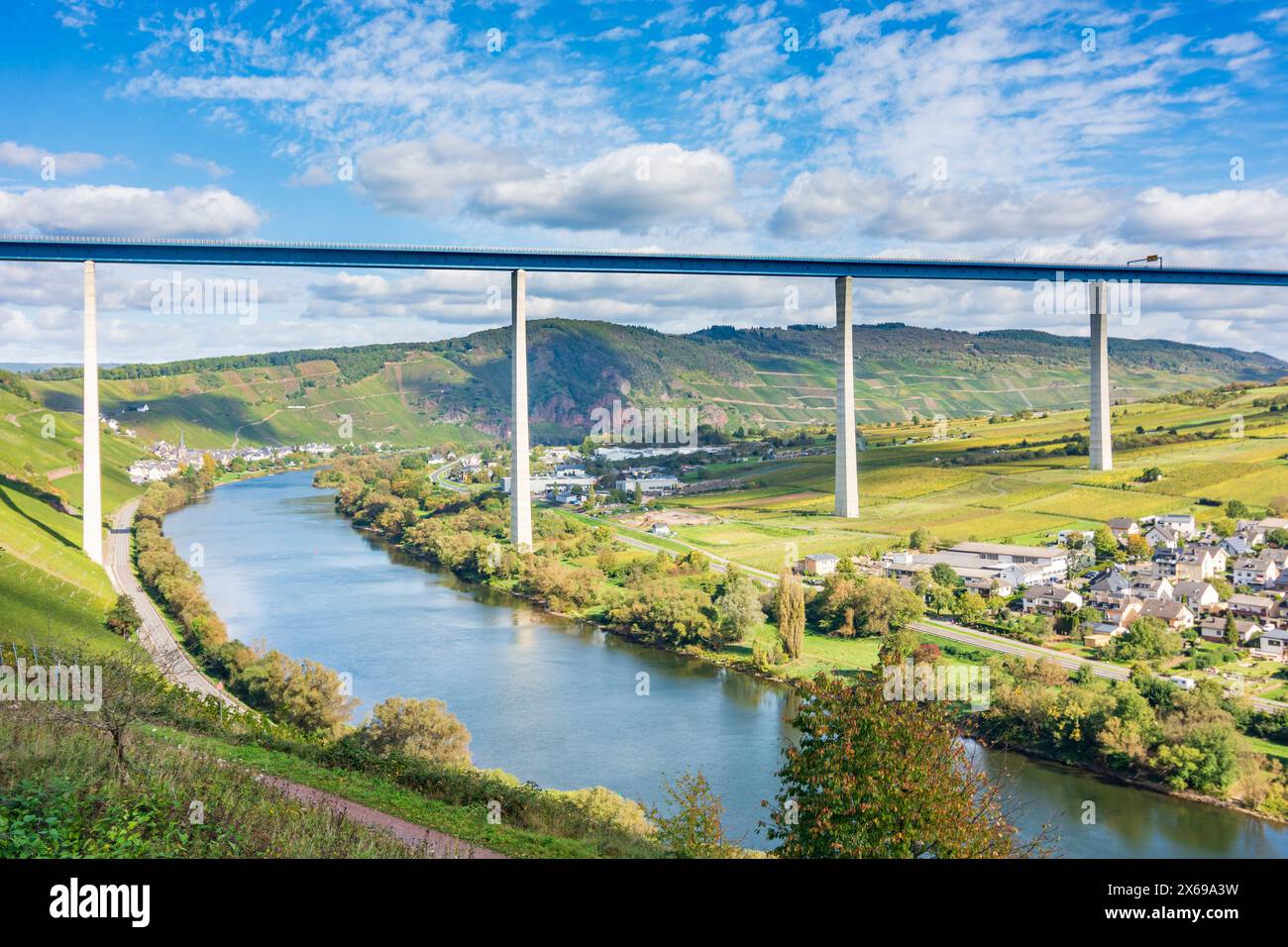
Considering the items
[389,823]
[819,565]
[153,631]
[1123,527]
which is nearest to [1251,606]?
[1123,527]

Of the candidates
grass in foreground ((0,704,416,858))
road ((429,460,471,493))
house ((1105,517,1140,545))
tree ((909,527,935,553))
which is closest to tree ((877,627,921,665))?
tree ((909,527,935,553))

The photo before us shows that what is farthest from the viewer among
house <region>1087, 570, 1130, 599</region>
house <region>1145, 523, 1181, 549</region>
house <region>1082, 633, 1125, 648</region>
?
house <region>1145, 523, 1181, 549</region>

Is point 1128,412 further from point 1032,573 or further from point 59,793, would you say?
point 59,793

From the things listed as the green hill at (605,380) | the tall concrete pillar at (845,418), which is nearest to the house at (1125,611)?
the tall concrete pillar at (845,418)

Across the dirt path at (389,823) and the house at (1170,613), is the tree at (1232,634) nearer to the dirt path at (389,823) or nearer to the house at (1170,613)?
the house at (1170,613)

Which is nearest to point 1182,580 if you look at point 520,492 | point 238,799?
point 520,492

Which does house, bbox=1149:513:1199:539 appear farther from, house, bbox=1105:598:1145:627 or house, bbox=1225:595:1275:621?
house, bbox=1105:598:1145:627
